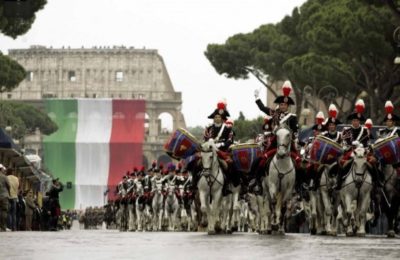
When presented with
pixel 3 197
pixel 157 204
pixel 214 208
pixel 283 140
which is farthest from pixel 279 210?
pixel 157 204

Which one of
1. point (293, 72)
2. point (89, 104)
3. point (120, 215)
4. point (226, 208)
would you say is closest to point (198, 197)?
point (226, 208)

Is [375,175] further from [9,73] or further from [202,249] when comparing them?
[9,73]

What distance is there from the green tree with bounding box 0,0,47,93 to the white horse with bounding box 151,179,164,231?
6637 mm

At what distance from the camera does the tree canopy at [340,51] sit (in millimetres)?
67938

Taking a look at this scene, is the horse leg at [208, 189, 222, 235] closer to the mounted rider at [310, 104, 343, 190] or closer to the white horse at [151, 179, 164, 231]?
the mounted rider at [310, 104, 343, 190]

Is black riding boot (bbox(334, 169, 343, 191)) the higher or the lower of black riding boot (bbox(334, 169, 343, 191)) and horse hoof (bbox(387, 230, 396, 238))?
the higher

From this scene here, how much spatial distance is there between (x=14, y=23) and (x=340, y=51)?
54.0ft

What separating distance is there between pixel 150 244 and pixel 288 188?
5.97 m

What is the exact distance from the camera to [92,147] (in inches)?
7485

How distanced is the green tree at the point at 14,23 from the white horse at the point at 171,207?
276 inches

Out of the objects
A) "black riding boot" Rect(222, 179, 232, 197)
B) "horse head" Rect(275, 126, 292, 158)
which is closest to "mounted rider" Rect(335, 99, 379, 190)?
"black riding boot" Rect(222, 179, 232, 197)

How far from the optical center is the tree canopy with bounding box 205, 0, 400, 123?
67.9m

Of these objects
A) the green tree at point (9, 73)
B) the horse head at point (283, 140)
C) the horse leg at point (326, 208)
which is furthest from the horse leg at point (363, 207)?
the green tree at point (9, 73)

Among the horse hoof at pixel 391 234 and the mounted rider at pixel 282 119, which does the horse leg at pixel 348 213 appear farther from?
the mounted rider at pixel 282 119
